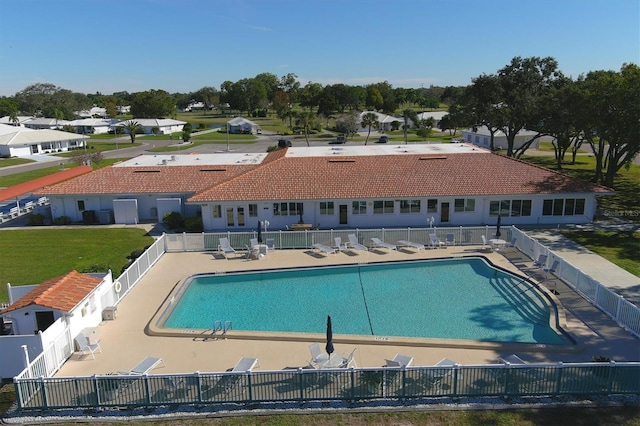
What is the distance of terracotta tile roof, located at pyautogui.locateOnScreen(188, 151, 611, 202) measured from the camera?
102ft

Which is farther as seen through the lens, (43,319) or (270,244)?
(270,244)

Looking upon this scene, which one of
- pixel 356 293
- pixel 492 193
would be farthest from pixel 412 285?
pixel 492 193

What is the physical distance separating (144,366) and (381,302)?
33.7 ft

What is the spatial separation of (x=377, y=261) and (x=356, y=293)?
12.3 feet

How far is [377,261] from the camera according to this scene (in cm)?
2545

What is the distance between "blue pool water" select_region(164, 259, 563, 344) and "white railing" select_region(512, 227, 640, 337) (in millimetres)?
1827

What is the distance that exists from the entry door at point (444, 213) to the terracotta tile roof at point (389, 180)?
108 cm

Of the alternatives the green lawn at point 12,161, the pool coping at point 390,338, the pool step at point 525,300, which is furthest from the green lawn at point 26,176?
the pool step at point 525,300

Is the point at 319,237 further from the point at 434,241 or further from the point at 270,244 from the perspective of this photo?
the point at 434,241

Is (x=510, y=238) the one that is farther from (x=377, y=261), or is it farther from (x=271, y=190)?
(x=271, y=190)

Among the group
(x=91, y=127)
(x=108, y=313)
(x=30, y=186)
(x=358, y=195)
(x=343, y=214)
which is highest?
(x=91, y=127)

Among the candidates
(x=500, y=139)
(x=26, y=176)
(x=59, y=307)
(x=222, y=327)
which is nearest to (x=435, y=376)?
(x=222, y=327)

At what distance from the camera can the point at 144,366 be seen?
584 inches

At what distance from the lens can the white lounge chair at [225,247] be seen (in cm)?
2664
